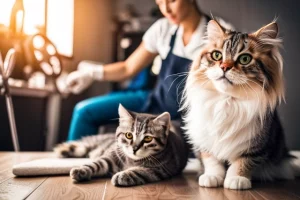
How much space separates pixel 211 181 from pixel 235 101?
330 mm

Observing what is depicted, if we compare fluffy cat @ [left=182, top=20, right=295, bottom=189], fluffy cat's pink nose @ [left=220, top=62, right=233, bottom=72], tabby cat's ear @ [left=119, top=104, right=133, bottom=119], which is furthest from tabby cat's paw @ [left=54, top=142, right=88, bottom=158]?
fluffy cat's pink nose @ [left=220, top=62, right=233, bottom=72]

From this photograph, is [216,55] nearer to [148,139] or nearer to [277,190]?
[148,139]

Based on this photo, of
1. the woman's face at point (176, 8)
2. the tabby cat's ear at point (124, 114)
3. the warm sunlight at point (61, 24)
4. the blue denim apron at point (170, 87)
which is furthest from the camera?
the warm sunlight at point (61, 24)

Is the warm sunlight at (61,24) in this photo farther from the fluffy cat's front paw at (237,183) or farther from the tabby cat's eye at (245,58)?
the fluffy cat's front paw at (237,183)

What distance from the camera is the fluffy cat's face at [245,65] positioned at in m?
1.23

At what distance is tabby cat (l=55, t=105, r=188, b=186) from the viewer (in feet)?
4.40

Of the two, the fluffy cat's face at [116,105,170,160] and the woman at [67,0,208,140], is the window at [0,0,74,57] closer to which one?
the woman at [67,0,208,140]

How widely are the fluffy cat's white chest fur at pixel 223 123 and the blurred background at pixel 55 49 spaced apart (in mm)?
1043

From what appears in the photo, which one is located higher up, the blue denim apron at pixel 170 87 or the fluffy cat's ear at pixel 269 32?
the fluffy cat's ear at pixel 269 32

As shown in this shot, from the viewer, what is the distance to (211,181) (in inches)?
51.1

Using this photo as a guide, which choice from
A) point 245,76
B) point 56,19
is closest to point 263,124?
point 245,76

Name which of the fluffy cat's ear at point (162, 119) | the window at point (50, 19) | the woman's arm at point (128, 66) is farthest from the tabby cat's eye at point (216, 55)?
the window at point (50, 19)

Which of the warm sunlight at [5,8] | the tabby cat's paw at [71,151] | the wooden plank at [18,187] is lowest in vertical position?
the tabby cat's paw at [71,151]

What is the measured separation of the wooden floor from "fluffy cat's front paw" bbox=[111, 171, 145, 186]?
27 millimetres
